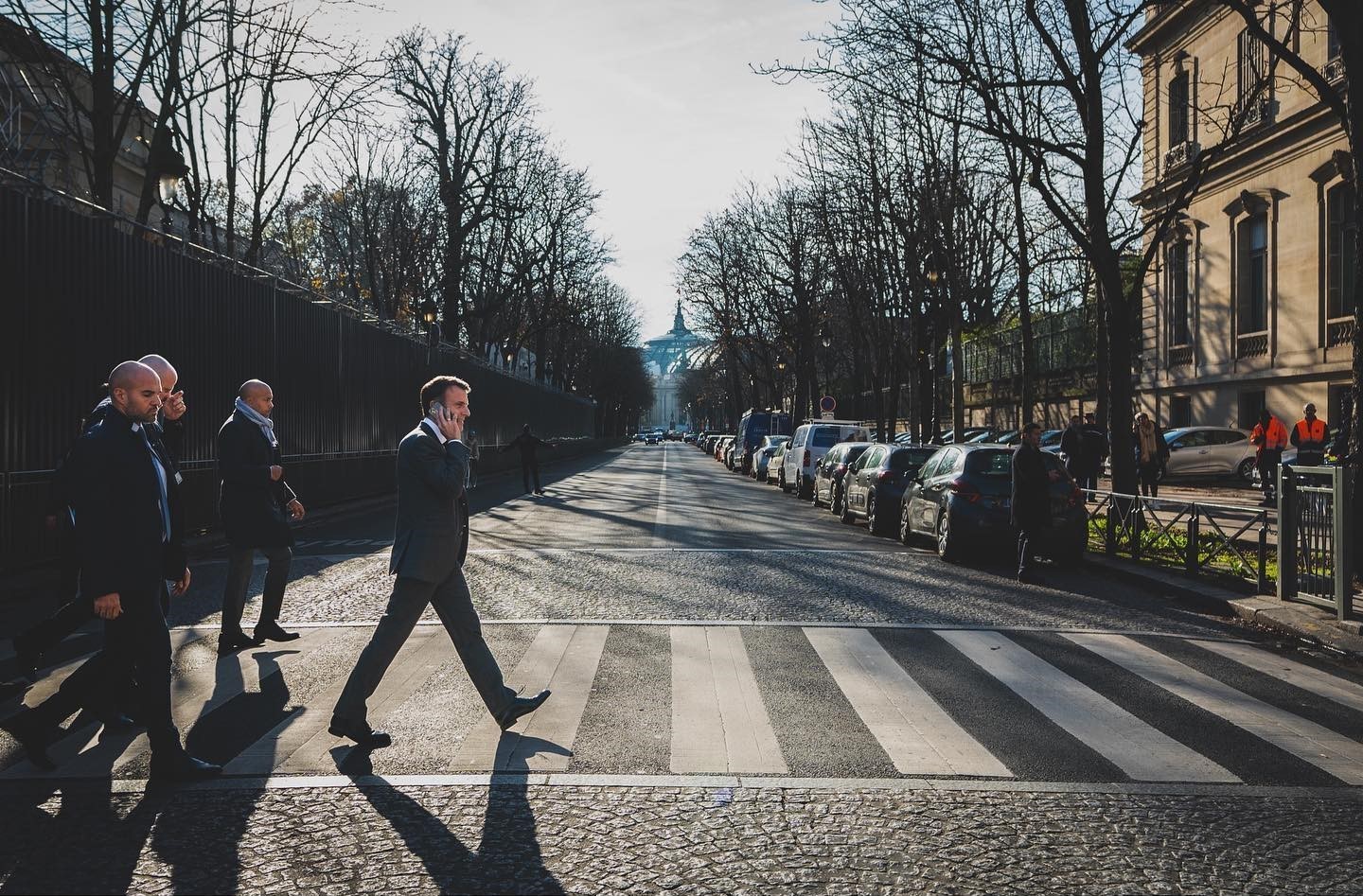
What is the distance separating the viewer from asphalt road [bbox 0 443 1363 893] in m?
4.07

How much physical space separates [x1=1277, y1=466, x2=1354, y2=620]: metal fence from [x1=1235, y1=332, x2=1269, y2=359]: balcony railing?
883 inches

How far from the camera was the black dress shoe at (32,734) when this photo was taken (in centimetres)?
527

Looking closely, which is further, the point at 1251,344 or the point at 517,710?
the point at 1251,344

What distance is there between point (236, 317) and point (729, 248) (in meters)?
37.3

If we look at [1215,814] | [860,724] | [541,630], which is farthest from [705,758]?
[541,630]

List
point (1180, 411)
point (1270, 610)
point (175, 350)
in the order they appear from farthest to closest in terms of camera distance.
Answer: point (1180, 411) → point (175, 350) → point (1270, 610)

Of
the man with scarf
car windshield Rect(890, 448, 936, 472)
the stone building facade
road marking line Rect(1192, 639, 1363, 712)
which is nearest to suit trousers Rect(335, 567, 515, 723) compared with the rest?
the man with scarf

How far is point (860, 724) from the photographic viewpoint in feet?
20.1

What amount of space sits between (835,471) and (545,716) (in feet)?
57.6

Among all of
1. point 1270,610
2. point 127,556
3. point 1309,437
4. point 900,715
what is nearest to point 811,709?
point 900,715

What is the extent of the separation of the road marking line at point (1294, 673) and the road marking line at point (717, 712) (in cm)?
348

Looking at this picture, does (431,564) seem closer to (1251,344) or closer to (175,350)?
(175,350)

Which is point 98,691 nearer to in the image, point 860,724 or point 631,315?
point 860,724

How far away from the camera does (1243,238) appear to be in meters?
32.2
